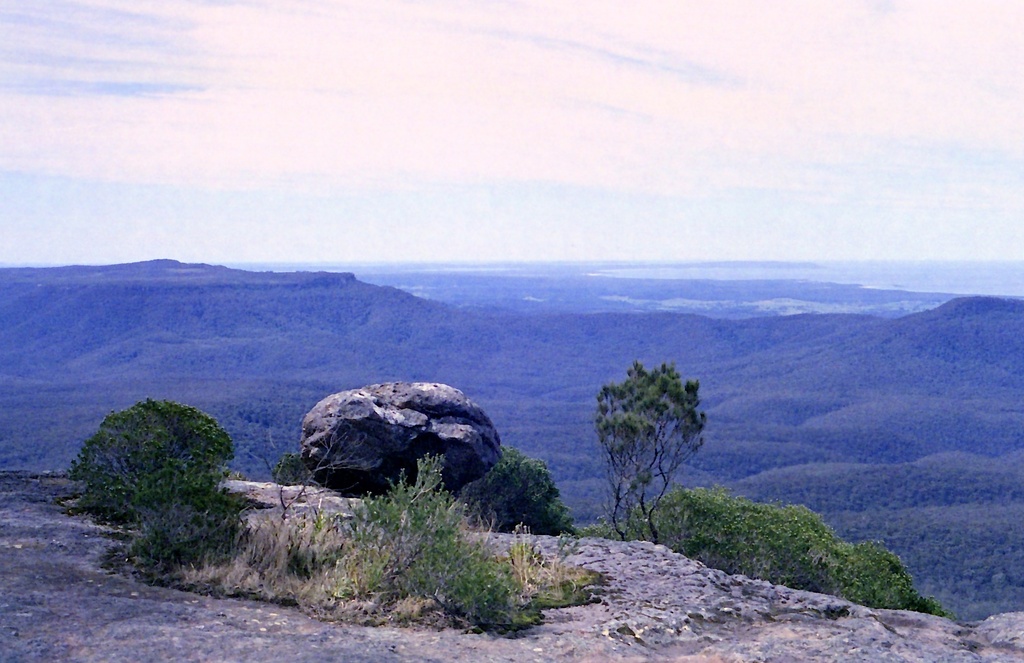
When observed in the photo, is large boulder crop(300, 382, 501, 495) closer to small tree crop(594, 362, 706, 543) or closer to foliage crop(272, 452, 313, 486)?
foliage crop(272, 452, 313, 486)

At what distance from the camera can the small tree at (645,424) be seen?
18.3 meters

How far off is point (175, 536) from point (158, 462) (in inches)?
78.2

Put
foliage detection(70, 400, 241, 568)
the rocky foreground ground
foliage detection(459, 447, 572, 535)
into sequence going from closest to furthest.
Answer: the rocky foreground ground, foliage detection(70, 400, 241, 568), foliage detection(459, 447, 572, 535)

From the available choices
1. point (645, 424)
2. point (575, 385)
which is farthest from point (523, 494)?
point (575, 385)

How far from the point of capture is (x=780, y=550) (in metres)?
18.0

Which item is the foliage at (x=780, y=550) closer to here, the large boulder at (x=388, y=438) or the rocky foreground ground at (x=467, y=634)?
the large boulder at (x=388, y=438)

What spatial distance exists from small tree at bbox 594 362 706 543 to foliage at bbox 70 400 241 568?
8847 mm

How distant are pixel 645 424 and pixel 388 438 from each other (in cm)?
544

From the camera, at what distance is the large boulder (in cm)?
1577

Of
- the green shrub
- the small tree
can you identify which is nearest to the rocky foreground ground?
the green shrub

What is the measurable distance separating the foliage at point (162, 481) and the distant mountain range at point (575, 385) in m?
44.6

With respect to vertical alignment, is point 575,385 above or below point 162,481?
below

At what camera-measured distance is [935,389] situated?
14700cm

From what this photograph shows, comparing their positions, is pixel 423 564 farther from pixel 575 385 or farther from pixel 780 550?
pixel 575 385
